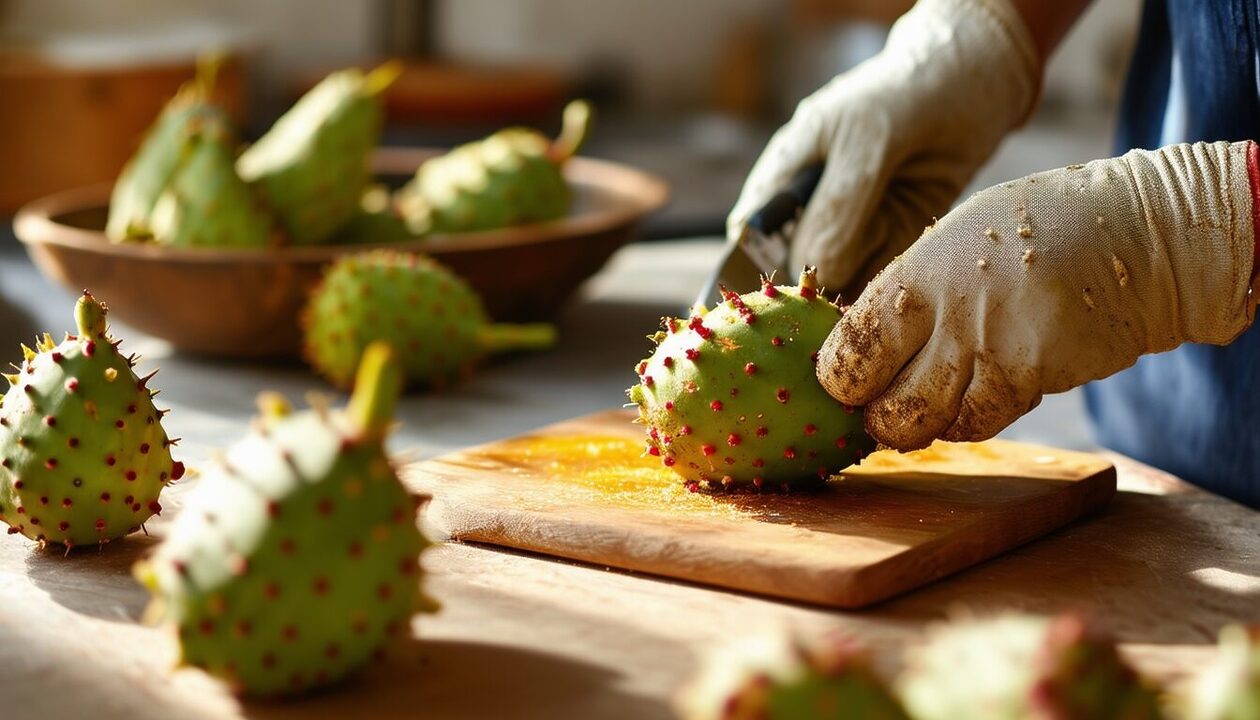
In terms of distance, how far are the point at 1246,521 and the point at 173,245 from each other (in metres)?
1.46

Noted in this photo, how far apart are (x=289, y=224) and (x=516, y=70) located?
2828mm

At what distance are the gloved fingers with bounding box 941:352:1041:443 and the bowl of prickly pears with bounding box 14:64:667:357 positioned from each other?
95 cm

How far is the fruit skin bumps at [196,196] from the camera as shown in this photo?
210cm

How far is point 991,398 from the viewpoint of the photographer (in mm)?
1299

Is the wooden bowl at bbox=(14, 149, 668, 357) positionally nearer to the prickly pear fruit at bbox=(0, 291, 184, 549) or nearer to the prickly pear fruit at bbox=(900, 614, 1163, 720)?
the prickly pear fruit at bbox=(0, 291, 184, 549)

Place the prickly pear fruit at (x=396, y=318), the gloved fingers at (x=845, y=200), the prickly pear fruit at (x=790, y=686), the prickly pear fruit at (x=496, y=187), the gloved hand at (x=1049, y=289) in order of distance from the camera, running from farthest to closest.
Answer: the prickly pear fruit at (x=496, y=187)
the prickly pear fruit at (x=396, y=318)
the gloved fingers at (x=845, y=200)
the gloved hand at (x=1049, y=289)
the prickly pear fruit at (x=790, y=686)

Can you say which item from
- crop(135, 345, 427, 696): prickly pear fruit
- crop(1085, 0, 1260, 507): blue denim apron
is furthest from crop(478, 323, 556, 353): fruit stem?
crop(135, 345, 427, 696): prickly pear fruit

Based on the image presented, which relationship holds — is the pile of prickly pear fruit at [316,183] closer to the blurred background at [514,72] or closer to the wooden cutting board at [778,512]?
the blurred background at [514,72]

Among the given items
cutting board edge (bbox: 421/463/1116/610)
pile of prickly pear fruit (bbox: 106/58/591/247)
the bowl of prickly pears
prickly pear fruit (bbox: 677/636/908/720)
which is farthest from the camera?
pile of prickly pear fruit (bbox: 106/58/591/247)

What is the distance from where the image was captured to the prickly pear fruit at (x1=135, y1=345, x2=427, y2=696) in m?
0.91

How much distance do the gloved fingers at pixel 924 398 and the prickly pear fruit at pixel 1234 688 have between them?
1.79 feet

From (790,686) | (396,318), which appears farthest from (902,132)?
(790,686)

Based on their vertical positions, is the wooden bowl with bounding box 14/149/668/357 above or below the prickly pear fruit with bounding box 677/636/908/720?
above

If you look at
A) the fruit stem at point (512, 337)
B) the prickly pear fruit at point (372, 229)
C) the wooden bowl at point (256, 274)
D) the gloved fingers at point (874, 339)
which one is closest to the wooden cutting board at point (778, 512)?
the gloved fingers at point (874, 339)
